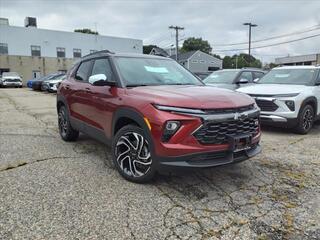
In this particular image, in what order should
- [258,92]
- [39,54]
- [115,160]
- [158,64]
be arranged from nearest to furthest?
[115,160], [158,64], [258,92], [39,54]

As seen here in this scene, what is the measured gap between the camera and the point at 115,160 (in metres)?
4.32

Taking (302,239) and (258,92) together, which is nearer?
(302,239)

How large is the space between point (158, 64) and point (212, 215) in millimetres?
2705

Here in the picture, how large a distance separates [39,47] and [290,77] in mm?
39725

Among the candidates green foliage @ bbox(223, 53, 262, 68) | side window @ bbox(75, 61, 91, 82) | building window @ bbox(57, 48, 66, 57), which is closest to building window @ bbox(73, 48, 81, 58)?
building window @ bbox(57, 48, 66, 57)

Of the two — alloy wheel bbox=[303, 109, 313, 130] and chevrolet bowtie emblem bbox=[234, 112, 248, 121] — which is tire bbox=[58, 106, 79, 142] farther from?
alloy wheel bbox=[303, 109, 313, 130]

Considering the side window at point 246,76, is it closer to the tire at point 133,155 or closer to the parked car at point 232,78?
the parked car at point 232,78

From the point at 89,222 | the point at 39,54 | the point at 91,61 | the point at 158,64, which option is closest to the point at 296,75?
Answer: the point at 158,64

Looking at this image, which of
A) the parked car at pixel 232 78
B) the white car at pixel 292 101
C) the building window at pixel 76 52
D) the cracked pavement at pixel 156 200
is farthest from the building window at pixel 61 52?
the cracked pavement at pixel 156 200

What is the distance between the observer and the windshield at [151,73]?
4.51m

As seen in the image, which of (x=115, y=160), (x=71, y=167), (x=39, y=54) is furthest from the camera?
(x=39, y=54)

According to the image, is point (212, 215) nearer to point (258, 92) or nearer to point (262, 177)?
point (262, 177)

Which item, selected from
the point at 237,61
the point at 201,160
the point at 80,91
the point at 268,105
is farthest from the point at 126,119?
the point at 237,61

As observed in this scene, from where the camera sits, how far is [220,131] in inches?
141
